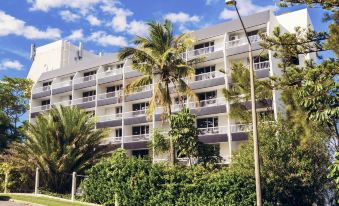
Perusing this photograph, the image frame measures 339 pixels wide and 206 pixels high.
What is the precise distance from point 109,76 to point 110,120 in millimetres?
5014

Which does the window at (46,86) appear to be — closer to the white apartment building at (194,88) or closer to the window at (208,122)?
the white apartment building at (194,88)

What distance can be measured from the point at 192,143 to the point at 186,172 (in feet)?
17.6

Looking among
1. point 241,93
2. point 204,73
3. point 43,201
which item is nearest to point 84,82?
point 204,73

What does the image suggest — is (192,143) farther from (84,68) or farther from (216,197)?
(84,68)

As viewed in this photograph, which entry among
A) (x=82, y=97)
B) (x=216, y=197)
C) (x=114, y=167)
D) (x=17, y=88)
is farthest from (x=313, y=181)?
(x=17, y=88)

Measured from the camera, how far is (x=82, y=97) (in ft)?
170

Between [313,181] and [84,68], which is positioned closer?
[313,181]

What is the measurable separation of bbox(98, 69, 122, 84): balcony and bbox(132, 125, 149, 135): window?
5.78 metres

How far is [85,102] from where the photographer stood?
160 ft

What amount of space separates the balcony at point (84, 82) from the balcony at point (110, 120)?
457cm

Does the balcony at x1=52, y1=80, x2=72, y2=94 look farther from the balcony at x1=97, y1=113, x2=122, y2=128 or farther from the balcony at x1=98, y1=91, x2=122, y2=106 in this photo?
the balcony at x1=97, y1=113, x2=122, y2=128

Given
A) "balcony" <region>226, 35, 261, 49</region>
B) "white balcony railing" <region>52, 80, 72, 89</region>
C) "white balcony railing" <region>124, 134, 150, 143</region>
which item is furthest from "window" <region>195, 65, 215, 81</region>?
"white balcony railing" <region>52, 80, 72, 89</region>

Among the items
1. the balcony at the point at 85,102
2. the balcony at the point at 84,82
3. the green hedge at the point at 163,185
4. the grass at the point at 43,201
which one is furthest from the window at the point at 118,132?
the green hedge at the point at 163,185

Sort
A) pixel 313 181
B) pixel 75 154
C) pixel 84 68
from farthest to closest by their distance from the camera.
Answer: pixel 84 68 → pixel 75 154 → pixel 313 181
